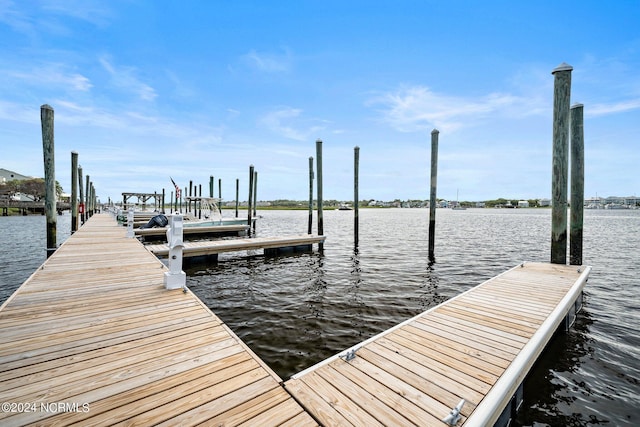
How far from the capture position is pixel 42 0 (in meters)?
7.45

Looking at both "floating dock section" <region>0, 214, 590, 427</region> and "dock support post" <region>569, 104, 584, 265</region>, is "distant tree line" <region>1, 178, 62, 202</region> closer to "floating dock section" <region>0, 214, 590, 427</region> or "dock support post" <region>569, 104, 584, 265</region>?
"floating dock section" <region>0, 214, 590, 427</region>

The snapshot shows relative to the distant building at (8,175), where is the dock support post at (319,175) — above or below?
below

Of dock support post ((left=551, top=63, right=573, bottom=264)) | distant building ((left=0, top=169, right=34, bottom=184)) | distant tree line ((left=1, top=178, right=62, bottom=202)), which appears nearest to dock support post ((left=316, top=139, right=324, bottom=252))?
dock support post ((left=551, top=63, right=573, bottom=264))

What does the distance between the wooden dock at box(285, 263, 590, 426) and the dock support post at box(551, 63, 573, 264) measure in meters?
3.73

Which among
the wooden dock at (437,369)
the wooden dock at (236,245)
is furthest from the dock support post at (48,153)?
the wooden dock at (437,369)

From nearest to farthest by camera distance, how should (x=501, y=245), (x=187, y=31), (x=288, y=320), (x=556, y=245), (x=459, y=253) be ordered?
(x=288, y=320) → (x=556, y=245) → (x=459, y=253) → (x=187, y=31) → (x=501, y=245)

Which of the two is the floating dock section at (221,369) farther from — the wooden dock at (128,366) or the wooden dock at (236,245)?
the wooden dock at (236,245)

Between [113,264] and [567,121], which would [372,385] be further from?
[567,121]

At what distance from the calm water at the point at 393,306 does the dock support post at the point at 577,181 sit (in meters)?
1.35

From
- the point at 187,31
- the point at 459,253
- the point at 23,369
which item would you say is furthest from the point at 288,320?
the point at 187,31

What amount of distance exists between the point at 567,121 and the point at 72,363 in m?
11.1

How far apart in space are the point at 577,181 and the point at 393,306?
6.85 metres

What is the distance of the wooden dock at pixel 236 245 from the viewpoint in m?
10.9

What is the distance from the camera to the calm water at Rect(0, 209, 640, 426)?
3.74m
